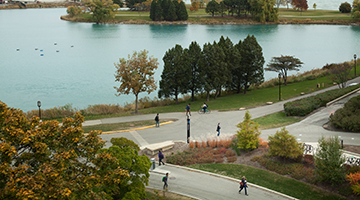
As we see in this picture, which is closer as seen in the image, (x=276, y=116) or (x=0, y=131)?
(x=0, y=131)

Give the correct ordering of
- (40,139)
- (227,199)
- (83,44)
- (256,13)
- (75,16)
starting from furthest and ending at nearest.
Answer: (75,16) < (256,13) < (83,44) < (227,199) < (40,139)

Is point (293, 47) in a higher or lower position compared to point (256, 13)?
lower

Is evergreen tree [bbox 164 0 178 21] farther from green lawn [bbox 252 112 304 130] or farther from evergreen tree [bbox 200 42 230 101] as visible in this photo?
green lawn [bbox 252 112 304 130]

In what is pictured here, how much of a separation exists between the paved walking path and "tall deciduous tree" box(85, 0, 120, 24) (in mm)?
111585

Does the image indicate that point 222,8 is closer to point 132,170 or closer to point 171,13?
point 171,13

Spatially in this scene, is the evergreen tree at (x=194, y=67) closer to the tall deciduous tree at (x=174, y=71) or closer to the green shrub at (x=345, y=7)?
the tall deciduous tree at (x=174, y=71)

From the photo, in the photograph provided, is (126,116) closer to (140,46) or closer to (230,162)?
(230,162)

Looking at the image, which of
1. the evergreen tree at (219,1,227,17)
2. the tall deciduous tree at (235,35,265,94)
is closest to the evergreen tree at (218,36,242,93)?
the tall deciduous tree at (235,35,265,94)

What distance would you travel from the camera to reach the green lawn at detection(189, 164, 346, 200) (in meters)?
17.6

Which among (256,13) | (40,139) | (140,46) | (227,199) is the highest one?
(256,13)

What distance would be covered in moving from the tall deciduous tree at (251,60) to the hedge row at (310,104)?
10.8m

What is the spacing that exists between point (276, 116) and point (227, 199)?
1856cm

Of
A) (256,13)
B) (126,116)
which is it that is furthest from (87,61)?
(256,13)

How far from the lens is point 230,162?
2219 cm
